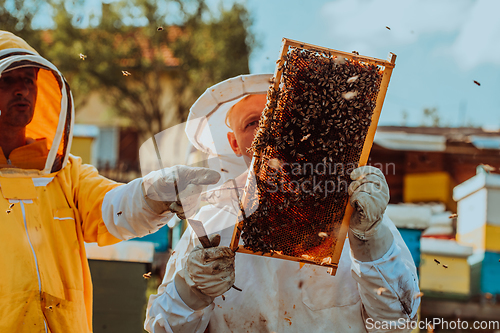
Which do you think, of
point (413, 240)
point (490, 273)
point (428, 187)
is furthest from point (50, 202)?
point (428, 187)

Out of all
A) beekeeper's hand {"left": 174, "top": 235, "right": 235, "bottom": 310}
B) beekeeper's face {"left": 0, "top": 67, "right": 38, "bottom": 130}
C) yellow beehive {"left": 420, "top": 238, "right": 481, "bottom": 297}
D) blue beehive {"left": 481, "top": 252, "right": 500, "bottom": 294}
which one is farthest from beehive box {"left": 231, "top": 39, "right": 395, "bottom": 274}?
blue beehive {"left": 481, "top": 252, "right": 500, "bottom": 294}

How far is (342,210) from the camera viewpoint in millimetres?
1991

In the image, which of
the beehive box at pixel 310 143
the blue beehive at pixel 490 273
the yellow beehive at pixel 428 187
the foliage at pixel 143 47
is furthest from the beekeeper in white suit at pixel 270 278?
the foliage at pixel 143 47

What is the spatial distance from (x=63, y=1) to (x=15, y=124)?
49.8 ft

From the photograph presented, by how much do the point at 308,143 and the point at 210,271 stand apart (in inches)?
30.9

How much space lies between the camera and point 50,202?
100 inches

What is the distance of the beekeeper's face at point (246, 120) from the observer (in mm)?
2457

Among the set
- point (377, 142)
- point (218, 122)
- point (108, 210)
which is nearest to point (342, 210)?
point (218, 122)

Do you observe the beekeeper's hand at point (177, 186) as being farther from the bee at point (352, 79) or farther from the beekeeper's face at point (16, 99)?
the beekeeper's face at point (16, 99)

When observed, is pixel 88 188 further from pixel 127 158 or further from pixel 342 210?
pixel 127 158

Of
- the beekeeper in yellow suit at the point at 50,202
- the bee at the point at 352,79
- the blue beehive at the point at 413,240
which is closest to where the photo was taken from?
the bee at the point at 352,79

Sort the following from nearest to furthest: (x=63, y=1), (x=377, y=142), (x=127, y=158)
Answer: (x=377, y=142), (x=63, y=1), (x=127, y=158)

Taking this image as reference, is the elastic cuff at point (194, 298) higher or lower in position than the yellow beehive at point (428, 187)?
lower

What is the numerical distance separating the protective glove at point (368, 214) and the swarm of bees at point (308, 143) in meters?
0.06
